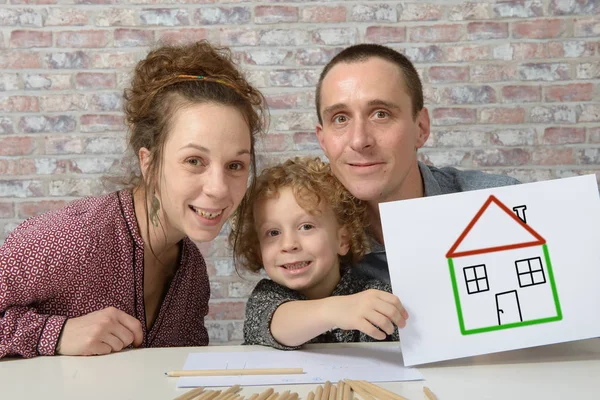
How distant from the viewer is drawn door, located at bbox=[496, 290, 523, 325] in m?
1.17

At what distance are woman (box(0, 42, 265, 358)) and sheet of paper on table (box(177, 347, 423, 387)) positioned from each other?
0.77 ft

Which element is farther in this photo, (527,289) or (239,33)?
(239,33)

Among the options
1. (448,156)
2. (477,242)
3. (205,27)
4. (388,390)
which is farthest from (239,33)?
(388,390)

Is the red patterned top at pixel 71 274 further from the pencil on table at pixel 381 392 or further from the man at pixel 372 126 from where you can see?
the pencil on table at pixel 381 392

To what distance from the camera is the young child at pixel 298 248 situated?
1345mm

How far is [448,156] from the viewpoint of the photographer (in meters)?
2.70

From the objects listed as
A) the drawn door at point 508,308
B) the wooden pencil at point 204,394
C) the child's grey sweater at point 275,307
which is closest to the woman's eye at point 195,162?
the child's grey sweater at point 275,307

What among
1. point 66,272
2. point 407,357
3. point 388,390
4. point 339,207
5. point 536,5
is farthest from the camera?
point 536,5

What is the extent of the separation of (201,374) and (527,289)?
1.93 feet

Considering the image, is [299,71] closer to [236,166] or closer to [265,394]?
[236,166]

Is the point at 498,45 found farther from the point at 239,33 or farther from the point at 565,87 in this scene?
the point at 239,33

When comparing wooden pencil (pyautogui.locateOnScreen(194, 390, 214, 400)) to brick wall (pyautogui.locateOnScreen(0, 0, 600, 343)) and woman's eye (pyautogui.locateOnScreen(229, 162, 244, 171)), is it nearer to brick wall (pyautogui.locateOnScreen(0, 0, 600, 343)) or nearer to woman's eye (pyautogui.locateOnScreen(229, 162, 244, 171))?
woman's eye (pyautogui.locateOnScreen(229, 162, 244, 171))

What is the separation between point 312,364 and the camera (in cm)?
119

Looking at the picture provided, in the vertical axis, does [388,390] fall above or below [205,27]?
below
